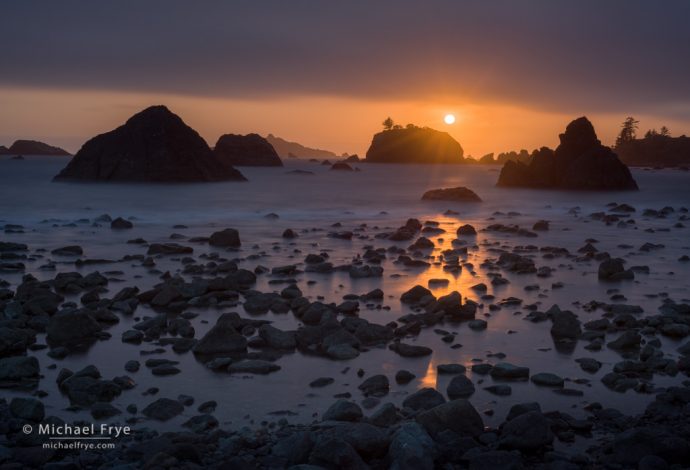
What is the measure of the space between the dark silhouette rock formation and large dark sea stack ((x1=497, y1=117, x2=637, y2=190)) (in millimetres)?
25603

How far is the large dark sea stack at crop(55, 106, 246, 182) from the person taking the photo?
292ft

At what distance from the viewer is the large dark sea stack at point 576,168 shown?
89.4m

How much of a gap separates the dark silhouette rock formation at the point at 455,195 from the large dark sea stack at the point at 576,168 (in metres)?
25.6

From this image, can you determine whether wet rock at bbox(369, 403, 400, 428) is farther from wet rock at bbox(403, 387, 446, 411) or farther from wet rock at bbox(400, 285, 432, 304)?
wet rock at bbox(400, 285, 432, 304)

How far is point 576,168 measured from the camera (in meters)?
89.6

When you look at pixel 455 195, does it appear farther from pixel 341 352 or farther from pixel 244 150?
pixel 244 150

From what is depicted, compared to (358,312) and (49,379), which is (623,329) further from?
(49,379)

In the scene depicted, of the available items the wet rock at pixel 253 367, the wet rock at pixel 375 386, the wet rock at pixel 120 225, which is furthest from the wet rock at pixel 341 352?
the wet rock at pixel 120 225

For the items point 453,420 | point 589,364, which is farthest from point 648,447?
point 589,364

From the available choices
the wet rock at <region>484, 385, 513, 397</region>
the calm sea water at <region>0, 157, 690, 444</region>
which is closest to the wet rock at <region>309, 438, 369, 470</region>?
the calm sea water at <region>0, 157, 690, 444</region>

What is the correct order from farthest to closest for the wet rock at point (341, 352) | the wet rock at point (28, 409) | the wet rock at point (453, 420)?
1. the wet rock at point (341, 352)
2. the wet rock at point (28, 409)
3. the wet rock at point (453, 420)

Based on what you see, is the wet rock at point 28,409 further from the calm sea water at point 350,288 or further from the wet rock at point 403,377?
the wet rock at point 403,377

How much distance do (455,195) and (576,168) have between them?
1167 inches

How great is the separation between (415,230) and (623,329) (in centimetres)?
2157
